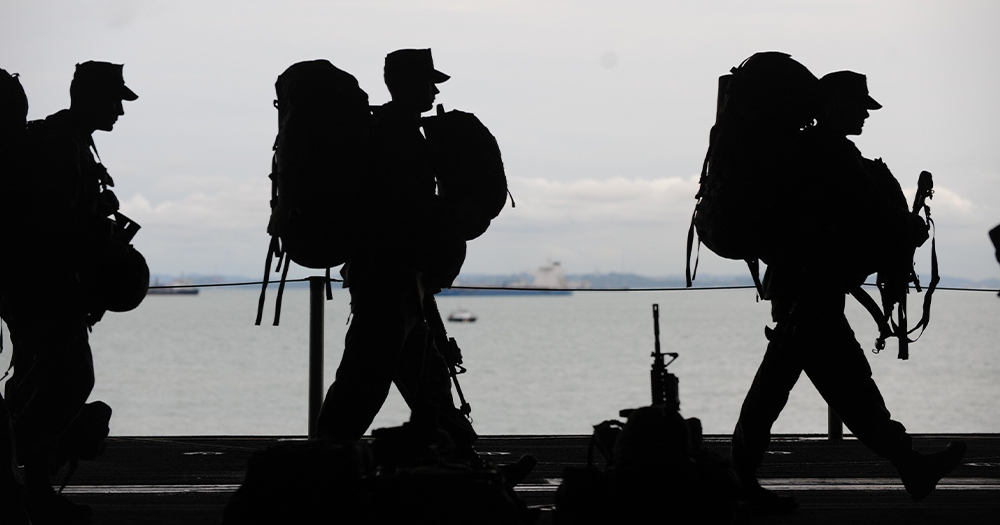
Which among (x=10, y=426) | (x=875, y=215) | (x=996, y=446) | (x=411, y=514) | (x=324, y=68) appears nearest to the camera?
(x=411, y=514)

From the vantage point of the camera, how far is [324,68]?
4.82 metres

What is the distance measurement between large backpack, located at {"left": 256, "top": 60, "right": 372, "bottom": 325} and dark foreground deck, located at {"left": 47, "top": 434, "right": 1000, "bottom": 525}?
4.54 feet

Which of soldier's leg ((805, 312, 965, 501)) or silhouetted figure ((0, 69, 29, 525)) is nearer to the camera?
silhouetted figure ((0, 69, 29, 525))

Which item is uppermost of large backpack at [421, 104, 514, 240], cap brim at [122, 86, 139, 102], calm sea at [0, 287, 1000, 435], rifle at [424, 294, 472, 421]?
cap brim at [122, 86, 139, 102]

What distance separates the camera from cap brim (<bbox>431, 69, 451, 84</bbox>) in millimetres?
5129

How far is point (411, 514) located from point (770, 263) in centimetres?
254

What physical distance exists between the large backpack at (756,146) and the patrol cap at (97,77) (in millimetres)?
2727

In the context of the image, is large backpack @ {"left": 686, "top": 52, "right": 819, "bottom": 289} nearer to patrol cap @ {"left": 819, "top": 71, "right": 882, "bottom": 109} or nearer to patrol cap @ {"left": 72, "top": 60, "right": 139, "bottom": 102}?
patrol cap @ {"left": 819, "top": 71, "right": 882, "bottom": 109}

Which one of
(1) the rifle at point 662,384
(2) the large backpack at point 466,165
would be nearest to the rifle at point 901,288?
(1) the rifle at point 662,384

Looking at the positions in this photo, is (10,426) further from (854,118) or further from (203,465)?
(854,118)

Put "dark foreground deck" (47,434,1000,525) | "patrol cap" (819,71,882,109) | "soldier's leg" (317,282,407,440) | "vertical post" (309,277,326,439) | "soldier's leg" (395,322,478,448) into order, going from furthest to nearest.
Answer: "vertical post" (309,277,326,439) → "patrol cap" (819,71,882,109) → "dark foreground deck" (47,434,1000,525) → "soldier's leg" (395,322,478,448) → "soldier's leg" (317,282,407,440)

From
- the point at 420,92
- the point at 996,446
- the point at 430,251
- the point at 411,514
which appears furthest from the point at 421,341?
the point at 996,446

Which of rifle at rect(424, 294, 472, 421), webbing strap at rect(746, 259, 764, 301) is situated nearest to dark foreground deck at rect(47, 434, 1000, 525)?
rifle at rect(424, 294, 472, 421)

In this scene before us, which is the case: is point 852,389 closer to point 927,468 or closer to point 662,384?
point 927,468
